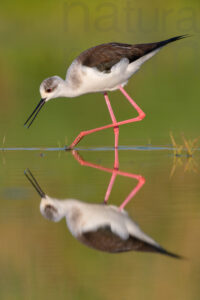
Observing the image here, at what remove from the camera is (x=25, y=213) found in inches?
223

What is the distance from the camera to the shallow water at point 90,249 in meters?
3.98

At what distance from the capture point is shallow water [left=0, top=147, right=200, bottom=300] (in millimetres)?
3977

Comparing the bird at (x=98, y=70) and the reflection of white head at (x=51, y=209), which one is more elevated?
the reflection of white head at (x=51, y=209)

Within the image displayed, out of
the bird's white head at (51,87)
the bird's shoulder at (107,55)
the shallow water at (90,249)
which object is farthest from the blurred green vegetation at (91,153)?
the bird's shoulder at (107,55)

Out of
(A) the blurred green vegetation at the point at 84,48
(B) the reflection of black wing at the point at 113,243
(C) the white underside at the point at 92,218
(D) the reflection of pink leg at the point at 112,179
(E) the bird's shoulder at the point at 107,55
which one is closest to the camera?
(B) the reflection of black wing at the point at 113,243

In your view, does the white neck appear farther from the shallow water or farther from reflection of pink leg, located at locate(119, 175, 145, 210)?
reflection of pink leg, located at locate(119, 175, 145, 210)

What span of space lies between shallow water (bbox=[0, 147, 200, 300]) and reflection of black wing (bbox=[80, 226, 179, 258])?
7cm

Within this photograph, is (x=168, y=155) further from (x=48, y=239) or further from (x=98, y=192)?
(x=48, y=239)

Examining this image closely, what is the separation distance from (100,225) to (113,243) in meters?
0.46

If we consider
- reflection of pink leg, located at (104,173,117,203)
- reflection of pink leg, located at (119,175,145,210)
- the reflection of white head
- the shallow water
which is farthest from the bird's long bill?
reflection of pink leg, located at (119,175,145,210)

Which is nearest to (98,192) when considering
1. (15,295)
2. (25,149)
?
(15,295)

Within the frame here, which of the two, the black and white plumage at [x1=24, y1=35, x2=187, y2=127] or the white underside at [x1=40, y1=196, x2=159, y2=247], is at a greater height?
the white underside at [x1=40, y1=196, x2=159, y2=247]

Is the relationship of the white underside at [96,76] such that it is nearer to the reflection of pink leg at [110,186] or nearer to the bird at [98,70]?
the bird at [98,70]

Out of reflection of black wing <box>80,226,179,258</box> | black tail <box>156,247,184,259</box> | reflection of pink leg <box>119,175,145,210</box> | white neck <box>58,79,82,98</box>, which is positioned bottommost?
white neck <box>58,79,82,98</box>
